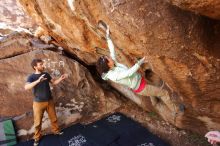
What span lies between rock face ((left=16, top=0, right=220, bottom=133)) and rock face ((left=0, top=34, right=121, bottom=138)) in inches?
38.7

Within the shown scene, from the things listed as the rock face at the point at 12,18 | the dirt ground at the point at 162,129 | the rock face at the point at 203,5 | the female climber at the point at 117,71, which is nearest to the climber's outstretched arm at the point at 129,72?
the female climber at the point at 117,71

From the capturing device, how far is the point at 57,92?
29.1 ft

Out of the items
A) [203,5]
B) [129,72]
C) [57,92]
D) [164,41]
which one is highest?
[203,5]

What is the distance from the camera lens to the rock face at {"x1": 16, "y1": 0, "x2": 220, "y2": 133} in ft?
15.4

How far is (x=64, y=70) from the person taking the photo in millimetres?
9133

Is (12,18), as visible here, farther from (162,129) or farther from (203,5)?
(203,5)

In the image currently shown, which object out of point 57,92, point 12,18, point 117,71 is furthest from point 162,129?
point 12,18

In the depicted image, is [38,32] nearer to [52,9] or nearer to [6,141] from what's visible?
[52,9]

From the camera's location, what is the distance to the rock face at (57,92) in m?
8.51

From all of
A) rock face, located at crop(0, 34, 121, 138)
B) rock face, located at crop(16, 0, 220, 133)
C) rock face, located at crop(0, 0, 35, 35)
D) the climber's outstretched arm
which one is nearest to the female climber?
the climber's outstretched arm

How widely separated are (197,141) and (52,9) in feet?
15.1

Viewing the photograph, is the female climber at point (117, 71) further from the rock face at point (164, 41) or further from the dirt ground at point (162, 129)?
the dirt ground at point (162, 129)

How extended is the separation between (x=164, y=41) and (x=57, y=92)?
15.2 ft

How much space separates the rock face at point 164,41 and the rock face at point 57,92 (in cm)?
98
